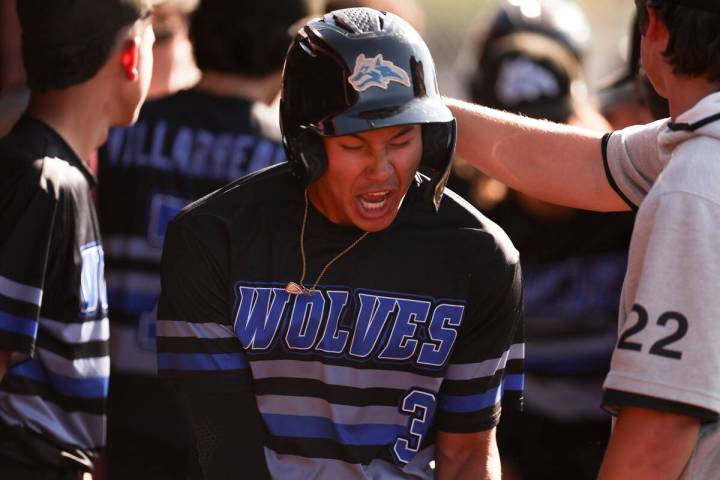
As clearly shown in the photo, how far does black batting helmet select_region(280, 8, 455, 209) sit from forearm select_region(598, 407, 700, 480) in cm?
77

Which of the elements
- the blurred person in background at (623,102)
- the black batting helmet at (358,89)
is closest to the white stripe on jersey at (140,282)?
the black batting helmet at (358,89)

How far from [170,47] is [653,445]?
3.58 metres

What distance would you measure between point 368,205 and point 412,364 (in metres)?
0.42

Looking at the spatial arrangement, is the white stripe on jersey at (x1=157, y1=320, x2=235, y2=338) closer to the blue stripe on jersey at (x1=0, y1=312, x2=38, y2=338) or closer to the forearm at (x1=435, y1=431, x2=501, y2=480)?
the blue stripe on jersey at (x1=0, y1=312, x2=38, y2=338)

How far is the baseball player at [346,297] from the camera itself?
9.80ft

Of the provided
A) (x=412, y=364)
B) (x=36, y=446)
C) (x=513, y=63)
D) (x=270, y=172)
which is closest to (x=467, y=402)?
(x=412, y=364)

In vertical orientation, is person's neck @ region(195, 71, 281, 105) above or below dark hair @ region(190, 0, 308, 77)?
below

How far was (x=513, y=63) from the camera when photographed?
17.0ft

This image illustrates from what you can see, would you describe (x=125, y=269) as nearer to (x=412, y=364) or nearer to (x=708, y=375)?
(x=412, y=364)

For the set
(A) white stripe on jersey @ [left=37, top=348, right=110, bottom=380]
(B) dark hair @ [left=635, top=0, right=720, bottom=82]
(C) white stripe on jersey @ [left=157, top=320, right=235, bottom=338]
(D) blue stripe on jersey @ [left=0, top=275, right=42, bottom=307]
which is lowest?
(A) white stripe on jersey @ [left=37, top=348, right=110, bottom=380]

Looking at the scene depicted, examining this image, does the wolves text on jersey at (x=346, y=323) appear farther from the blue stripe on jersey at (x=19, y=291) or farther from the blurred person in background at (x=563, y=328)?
the blurred person in background at (x=563, y=328)

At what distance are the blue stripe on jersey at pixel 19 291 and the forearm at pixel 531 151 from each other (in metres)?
1.25

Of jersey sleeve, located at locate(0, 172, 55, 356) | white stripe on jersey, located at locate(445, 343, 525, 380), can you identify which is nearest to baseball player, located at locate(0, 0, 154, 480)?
jersey sleeve, located at locate(0, 172, 55, 356)

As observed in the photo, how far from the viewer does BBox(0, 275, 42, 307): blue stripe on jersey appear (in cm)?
322
